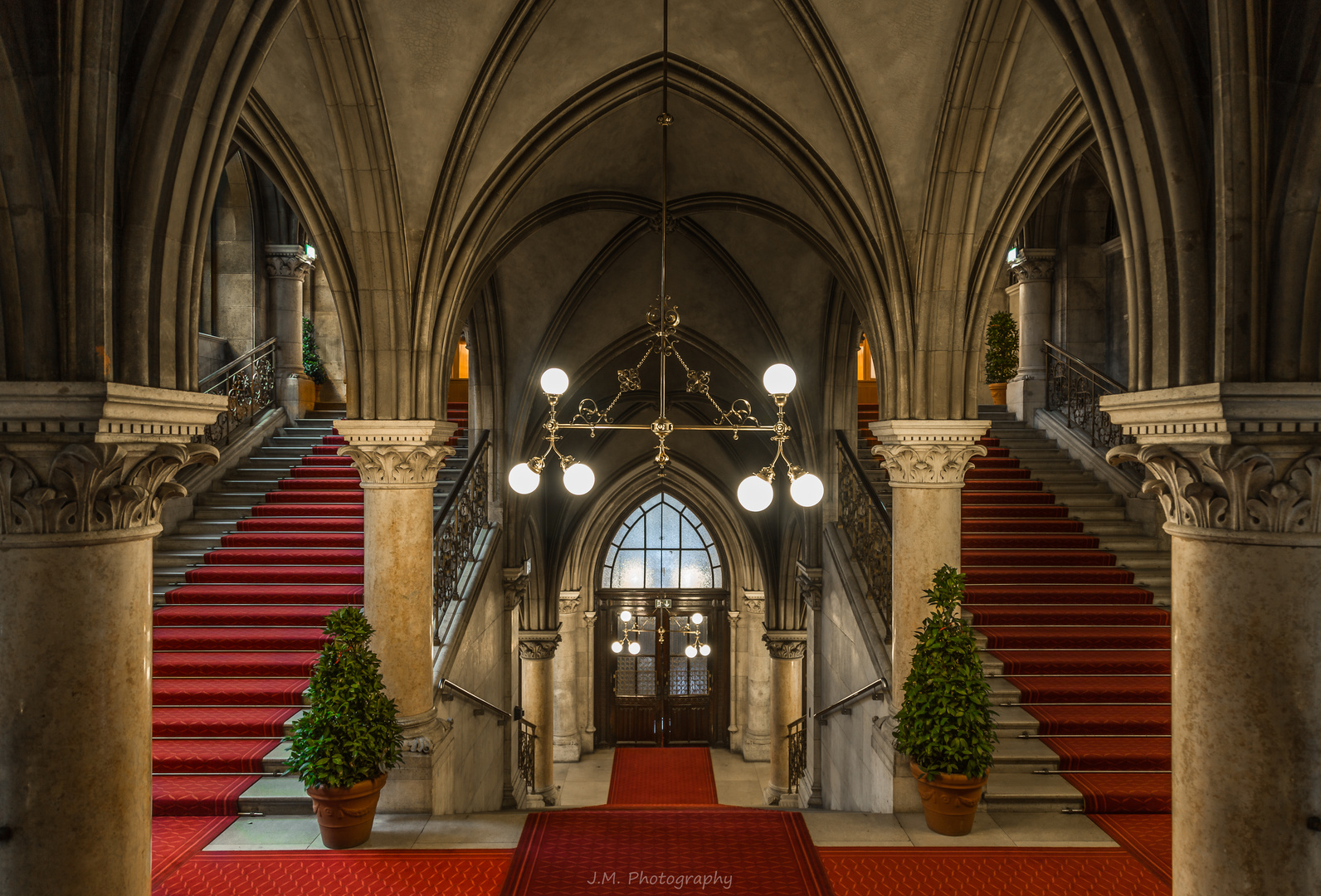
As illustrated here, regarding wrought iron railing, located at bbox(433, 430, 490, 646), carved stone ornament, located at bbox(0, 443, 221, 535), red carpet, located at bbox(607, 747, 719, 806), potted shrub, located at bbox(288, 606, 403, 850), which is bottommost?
red carpet, located at bbox(607, 747, 719, 806)

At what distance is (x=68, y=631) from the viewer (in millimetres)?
2697

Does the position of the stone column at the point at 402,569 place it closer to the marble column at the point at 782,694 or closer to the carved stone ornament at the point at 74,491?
the carved stone ornament at the point at 74,491

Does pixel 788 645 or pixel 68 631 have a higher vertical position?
pixel 68 631

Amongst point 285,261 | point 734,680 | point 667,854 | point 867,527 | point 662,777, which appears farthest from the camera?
point 734,680

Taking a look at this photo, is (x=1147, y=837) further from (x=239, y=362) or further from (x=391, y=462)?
(x=239, y=362)

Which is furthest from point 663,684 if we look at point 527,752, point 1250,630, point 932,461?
point 1250,630

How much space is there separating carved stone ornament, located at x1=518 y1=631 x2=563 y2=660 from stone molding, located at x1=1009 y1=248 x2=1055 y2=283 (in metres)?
8.56

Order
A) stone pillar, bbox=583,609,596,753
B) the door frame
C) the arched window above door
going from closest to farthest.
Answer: stone pillar, bbox=583,609,596,753
the door frame
the arched window above door

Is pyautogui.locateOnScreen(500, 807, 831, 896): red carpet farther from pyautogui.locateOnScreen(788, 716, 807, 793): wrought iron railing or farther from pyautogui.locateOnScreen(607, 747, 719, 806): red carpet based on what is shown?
pyautogui.locateOnScreen(607, 747, 719, 806): red carpet

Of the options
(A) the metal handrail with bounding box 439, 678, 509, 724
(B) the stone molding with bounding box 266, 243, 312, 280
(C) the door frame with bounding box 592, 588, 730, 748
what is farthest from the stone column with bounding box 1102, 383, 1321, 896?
(C) the door frame with bounding box 592, 588, 730, 748

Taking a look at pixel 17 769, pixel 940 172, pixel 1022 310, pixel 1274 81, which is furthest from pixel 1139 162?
pixel 1022 310

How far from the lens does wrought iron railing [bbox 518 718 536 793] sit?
471 inches

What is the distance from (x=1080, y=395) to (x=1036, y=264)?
196 centimetres

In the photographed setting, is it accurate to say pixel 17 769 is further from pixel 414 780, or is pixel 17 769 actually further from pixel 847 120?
pixel 847 120
